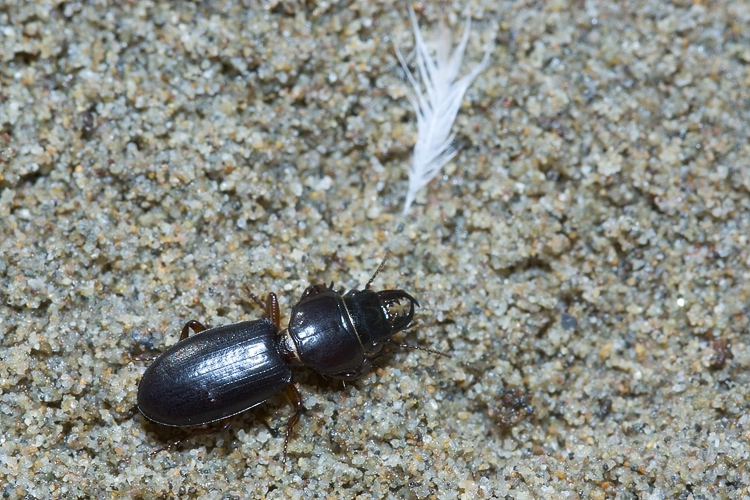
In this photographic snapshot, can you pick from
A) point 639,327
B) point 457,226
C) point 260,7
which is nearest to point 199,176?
point 260,7

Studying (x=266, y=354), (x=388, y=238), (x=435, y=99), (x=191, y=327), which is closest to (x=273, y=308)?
(x=266, y=354)

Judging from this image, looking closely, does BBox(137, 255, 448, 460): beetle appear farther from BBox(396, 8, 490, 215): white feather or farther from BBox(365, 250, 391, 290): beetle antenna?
BBox(396, 8, 490, 215): white feather

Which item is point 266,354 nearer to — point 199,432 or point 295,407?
point 295,407

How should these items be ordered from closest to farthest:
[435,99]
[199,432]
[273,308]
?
[199,432] → [273,308] → [435,99]

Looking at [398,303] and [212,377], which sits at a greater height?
[212,377]

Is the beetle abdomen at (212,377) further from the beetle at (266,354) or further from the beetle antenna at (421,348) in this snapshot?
the beetle antenna at (421,348)

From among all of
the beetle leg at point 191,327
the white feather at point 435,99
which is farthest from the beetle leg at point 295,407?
the white feather at point 435,99

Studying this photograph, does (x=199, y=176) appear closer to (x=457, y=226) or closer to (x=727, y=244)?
(x=457, y=226)
